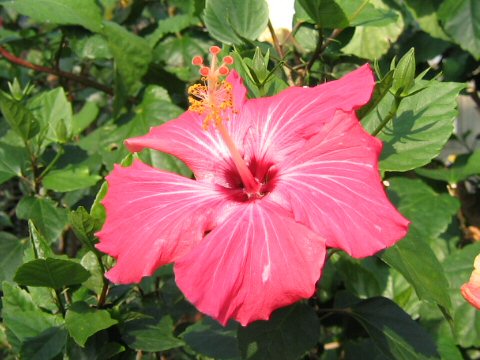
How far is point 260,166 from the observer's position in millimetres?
1190

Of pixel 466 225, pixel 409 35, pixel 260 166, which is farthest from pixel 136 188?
pixel 409 35

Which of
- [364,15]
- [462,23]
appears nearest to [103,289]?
[364,15]

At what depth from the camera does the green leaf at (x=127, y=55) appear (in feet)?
5.65

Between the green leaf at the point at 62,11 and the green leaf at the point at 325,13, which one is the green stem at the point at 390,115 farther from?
the green leaf at the point at 62,11

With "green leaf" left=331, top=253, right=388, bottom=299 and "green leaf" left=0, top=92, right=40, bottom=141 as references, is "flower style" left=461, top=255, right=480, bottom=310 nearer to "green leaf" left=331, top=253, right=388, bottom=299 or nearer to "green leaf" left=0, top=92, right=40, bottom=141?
"green leaf" left=331, top=253, right=388, bottom=299

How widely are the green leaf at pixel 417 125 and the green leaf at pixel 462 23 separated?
2.13 feet

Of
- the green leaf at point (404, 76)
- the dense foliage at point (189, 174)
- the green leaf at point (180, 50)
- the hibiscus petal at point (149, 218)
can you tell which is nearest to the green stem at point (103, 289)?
the dense foliage at point (189, 174)

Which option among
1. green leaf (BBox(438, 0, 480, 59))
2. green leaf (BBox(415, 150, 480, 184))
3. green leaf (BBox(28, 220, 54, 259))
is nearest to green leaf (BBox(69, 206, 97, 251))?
green leaf (BBox(28, 220, 54, 259))

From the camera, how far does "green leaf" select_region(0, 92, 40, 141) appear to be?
4.63ft

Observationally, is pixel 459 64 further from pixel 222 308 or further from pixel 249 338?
pixel 222 308

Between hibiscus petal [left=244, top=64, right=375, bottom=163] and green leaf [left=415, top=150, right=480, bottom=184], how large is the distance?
0.69 meters

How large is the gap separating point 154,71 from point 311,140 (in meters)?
0.88

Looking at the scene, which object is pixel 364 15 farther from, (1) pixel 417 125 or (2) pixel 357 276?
(2) pixel 357 276

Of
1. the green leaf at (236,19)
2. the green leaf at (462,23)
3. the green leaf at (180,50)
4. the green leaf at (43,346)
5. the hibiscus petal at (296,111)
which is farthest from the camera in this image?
the green leaf at (180,50)
